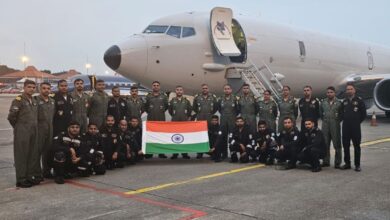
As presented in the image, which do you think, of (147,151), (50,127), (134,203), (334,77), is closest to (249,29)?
(334,77)

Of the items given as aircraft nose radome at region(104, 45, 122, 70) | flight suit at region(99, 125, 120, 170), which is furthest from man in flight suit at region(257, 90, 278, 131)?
aircraft nose radome at region(104, 45, 122, 70)

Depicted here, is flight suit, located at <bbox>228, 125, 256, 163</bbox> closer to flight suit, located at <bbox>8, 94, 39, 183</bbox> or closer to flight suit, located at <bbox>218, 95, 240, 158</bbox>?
flight suit, located at <bbox>218, 95, 240, 158</bbox>

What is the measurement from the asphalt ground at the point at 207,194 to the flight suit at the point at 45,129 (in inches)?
15.0

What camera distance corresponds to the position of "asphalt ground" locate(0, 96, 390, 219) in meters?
5.02

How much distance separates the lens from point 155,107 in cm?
951

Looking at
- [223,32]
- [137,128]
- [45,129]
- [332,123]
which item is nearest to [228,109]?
[137,128]

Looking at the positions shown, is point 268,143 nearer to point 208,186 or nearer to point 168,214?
point 208,186

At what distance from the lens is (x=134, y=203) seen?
18.0 ft

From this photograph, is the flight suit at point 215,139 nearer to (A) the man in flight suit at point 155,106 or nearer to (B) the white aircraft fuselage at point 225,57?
(A) the man in flight suit at point 155,106

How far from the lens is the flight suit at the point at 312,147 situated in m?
7.64

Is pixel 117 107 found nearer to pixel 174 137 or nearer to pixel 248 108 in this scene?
pixel 174 137

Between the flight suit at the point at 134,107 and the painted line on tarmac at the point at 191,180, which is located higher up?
the flight suit at the point at 134,107

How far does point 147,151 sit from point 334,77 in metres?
12.4

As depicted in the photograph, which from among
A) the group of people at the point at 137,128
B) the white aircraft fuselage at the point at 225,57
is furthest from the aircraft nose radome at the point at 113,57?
the group of people at the point at 137,128
